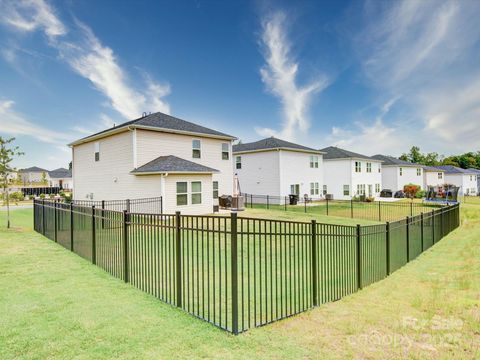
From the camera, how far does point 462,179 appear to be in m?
53.4

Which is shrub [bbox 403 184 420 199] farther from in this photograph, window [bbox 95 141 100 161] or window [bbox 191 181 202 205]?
window [bbox 95 141 100 161]

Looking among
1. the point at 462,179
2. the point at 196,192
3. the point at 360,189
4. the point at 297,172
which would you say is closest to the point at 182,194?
the point at 196,192

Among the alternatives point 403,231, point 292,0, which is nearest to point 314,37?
point 292,0

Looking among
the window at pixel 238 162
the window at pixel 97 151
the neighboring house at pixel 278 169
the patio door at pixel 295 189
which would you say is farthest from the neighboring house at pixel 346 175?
the window at pixel 97 151

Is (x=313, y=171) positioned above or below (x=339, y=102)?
below

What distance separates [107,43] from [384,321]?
22.1 meters

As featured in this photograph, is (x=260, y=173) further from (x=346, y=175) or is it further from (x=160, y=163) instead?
(x=160, y=163)

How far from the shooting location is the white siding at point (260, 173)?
92.1 ft

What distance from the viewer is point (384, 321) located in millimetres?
4004

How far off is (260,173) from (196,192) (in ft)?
41.6

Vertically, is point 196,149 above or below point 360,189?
above

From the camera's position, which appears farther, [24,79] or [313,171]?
[313,171]

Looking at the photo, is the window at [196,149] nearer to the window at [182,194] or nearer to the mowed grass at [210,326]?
the window at [182,194]

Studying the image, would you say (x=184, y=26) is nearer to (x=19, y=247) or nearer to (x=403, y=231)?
(x=19, y=247)
